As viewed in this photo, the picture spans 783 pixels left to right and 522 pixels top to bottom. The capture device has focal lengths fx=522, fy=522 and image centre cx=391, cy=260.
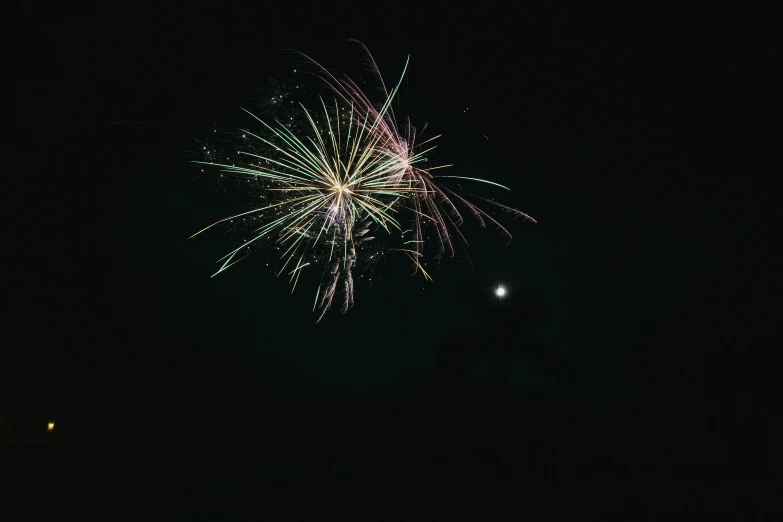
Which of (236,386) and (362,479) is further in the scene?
(236,386)

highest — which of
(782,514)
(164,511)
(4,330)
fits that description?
(4,330)

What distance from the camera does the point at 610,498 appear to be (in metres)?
8.62

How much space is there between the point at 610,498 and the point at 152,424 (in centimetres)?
2274

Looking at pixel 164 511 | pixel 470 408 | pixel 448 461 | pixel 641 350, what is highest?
pixel 641 350

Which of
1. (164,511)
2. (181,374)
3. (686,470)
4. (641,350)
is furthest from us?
(181,374)

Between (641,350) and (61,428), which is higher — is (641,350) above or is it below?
above

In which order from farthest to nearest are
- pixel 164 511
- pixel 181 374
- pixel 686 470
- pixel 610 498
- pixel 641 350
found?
pixel 181 374 < pixel 641 350 < pixel 686 470 < pixel 610 498 < pixel 164 511

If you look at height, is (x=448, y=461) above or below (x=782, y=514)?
above

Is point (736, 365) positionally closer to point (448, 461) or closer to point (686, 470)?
point (686, 470)

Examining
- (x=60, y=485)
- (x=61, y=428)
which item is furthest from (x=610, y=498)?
(x=61, y=428)

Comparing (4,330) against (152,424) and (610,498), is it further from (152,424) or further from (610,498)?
(610,498)

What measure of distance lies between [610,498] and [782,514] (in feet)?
7.87

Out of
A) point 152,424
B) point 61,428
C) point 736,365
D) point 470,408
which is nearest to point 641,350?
point 736,365

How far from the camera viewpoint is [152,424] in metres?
25.1
